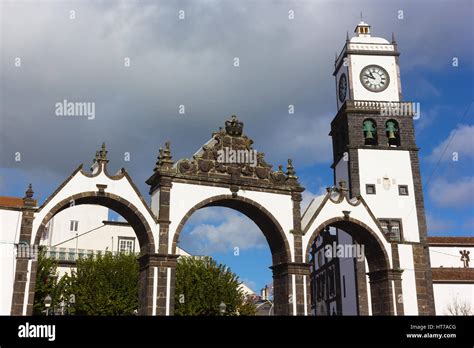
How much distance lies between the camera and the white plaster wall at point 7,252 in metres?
20.2

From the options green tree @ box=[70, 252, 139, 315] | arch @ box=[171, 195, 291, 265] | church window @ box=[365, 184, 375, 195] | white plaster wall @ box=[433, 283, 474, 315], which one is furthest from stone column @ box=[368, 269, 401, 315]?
green tree @ box=[70, 252, 139, 315]

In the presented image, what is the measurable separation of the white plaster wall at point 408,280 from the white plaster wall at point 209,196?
246 inches

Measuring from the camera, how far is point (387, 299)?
26672mm

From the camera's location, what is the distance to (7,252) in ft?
67.9

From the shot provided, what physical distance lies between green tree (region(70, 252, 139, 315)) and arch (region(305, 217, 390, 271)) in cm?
1421

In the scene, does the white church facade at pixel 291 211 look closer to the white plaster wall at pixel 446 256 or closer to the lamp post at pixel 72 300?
the white plaster wall at pixel 446 256

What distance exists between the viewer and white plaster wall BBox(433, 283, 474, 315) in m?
35.0

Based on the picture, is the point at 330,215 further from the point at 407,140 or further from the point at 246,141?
the point at 407,140

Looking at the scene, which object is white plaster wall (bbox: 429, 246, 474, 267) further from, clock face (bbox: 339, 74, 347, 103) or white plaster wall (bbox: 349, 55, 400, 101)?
clock face (bbox: 339, 74, 347, 103)
